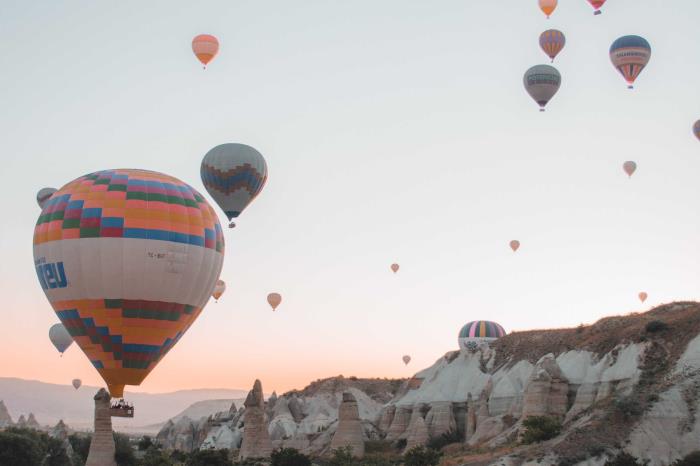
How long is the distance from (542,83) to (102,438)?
4017cm

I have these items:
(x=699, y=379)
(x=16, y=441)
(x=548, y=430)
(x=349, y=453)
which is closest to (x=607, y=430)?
(x=548, y=430)

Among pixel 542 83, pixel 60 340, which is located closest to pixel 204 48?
pixel 542 83

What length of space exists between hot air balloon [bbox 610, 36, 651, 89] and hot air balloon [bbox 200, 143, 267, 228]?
26.3 m

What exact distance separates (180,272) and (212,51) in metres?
25.3

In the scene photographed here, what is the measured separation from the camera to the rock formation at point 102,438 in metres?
62.6

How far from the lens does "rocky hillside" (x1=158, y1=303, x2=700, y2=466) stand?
188ft

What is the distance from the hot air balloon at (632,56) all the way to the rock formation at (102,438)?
41388mm

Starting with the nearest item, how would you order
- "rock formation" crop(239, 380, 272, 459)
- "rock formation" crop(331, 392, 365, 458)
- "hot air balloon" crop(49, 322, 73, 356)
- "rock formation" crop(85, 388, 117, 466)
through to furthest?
"rock formation" crop(85, 388, 117, 466) → "rock formation" crop(239, 380, 272, 459) → "rock formation" crop(331, 392, 365, 458) → "hot air balloon" crop(49, 322, 73, 356)

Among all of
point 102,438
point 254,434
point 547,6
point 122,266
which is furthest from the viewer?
point 547,6

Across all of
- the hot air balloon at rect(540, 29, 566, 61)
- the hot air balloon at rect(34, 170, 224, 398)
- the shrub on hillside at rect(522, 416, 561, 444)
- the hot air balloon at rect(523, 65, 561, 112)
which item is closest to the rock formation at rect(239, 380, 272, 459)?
the hot air balloon at rect(34, 170, 224, 398)

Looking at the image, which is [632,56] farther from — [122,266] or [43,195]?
[43,195]

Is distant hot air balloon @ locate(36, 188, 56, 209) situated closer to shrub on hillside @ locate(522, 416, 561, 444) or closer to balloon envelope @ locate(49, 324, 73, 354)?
balloon envelope @ locate(49, 324, 73, 354)

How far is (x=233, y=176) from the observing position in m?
71.8

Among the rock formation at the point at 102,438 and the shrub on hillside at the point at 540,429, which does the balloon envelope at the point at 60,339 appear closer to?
the rock formation at the point at 102,438
